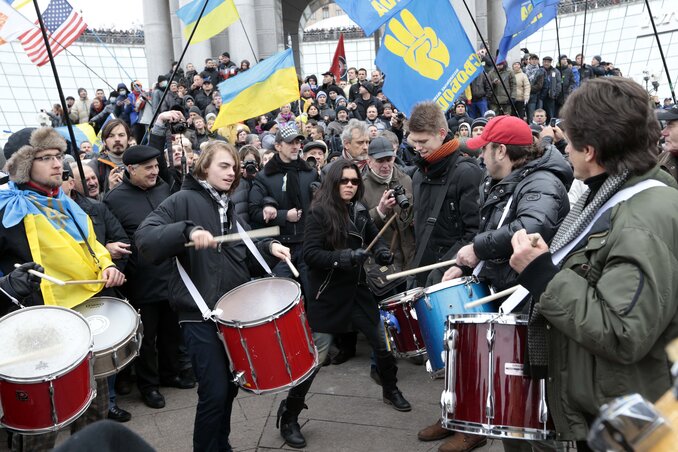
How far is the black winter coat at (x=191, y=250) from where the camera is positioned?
402 centimetres

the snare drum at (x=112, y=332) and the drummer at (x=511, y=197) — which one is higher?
the drummer at (x=511, y=197)

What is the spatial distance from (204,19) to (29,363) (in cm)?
691

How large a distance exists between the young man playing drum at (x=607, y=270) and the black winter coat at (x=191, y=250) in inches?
84.8

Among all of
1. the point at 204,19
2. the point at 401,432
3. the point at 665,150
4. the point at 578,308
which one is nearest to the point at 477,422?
the point at 578,308

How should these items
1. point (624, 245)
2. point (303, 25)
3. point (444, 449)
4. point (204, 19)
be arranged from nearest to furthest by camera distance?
point (624, 245)
point (444, 449)
point (204, 19)
point (303, 25)

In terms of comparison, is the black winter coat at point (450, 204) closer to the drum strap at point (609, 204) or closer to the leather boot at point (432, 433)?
the leather boot at point (432, 433)

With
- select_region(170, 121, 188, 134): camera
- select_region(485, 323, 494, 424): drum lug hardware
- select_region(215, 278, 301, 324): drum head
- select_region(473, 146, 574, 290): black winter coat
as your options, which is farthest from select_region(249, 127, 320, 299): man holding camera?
select_region(485, 323, 494, 424): drum lug hardware

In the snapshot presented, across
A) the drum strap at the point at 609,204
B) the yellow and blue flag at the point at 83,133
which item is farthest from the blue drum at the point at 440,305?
the yellow and blue flag at the point at 83,133

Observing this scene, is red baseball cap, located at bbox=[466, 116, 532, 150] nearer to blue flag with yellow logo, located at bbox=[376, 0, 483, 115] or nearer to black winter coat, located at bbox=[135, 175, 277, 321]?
black winter coat, located at bbox=[135, 175, 277, 321]

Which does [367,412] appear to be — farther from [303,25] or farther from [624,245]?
[303,25]

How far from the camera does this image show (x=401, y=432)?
197 inches

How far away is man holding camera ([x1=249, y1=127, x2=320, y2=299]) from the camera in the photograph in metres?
6.97

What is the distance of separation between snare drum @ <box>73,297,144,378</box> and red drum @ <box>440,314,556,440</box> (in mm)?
2268

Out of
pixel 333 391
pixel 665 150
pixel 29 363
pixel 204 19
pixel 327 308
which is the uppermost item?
pixel 204 19
